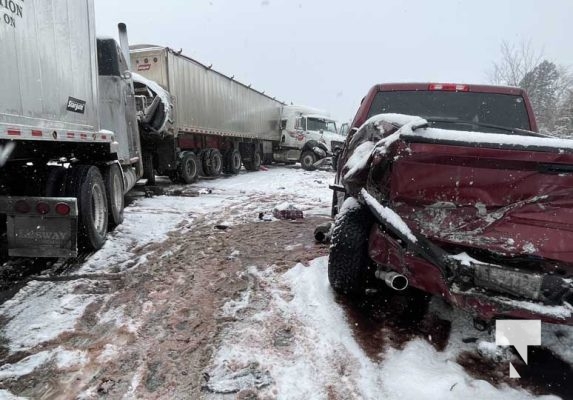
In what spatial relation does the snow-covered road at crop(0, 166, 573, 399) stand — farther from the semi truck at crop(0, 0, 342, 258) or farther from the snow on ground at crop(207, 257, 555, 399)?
the semi truck at crop(0, 0, 342, 258)

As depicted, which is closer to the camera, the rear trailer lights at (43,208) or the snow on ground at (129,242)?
the snow on ground at (129,242)

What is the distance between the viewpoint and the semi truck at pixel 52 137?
342 cm

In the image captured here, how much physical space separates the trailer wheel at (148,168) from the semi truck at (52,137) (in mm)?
5379

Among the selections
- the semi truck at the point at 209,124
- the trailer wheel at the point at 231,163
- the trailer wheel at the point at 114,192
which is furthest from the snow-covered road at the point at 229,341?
the trailer wheel at the point at 231,163

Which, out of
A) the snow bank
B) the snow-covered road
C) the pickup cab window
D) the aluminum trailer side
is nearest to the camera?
the snow-covered road

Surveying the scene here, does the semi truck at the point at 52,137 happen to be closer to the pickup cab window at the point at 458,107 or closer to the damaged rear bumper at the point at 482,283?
the damaged rear bumper at the point at 482,283

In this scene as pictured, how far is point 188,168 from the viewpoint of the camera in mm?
13258

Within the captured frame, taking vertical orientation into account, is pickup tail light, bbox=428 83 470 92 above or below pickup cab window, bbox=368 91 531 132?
above

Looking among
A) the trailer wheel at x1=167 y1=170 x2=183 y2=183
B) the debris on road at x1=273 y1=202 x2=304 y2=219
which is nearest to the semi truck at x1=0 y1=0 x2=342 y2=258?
the trailer wheel at x1=167 y1=170 x2=183 y2=183

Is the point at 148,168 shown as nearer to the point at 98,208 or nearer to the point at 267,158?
the point at 98,208

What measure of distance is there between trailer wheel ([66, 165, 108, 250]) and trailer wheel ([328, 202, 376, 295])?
9.59 ft

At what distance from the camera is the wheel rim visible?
5152mm

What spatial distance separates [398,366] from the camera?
2768 millimetres

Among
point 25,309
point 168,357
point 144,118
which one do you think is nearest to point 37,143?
point 25,309
